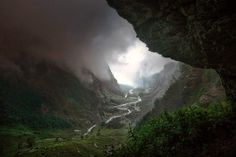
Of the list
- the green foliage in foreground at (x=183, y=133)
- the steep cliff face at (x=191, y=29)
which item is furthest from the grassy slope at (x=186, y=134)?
the steep cliff face at (x=191, y=29)

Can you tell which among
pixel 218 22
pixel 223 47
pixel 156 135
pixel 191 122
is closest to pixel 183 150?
pixel 191 122

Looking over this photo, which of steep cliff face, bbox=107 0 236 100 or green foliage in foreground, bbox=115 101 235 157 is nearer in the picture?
steep cliff face, bbox=107 0 236 100

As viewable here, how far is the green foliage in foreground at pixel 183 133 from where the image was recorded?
4650 cm

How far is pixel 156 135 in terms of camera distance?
57156 millimetres

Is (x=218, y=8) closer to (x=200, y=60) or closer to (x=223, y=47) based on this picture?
(x=223, y=47)

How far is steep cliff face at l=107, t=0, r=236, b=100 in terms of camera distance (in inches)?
1491

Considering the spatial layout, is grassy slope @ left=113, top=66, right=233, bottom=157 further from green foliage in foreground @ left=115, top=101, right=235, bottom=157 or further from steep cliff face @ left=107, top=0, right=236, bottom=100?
steep cliff face @ left=107, top=0, right=236, bottom=100

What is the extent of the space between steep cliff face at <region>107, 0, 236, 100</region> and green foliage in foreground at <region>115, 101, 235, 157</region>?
4.87 meters

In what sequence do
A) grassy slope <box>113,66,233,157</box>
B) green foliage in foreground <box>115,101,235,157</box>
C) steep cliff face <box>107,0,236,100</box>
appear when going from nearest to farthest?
steep cliff face <box>107,0,236,100</box>
grassy slope <box>113,66,233,157</box>
green foliage in foreground <box>115,101,235,157</box>

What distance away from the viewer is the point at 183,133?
50.7 metres

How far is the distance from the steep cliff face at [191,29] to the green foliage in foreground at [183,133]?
192 inches

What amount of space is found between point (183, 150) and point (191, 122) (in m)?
5.86

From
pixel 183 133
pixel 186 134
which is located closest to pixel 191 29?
pixel 186 134

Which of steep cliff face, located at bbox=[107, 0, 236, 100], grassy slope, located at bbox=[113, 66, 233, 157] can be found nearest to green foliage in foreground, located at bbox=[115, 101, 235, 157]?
grassy slope, located at bbox=[113, 66, 233, 157]
